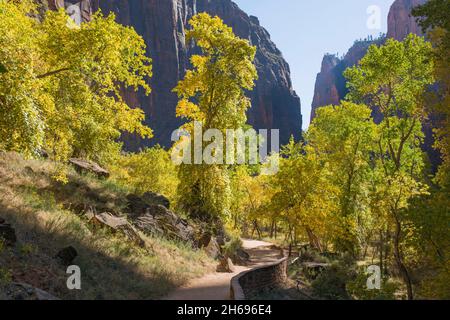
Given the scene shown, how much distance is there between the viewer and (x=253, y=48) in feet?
82.2

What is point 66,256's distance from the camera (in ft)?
37.3

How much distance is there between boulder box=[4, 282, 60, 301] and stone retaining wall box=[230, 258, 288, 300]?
17.0 feet

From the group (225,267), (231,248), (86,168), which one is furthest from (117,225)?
(231,248)

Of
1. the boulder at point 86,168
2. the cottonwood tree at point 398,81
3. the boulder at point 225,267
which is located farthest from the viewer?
the cottonwood tree at point 398,81

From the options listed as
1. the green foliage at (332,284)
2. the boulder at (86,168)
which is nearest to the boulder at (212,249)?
the green foliage at (332,284)

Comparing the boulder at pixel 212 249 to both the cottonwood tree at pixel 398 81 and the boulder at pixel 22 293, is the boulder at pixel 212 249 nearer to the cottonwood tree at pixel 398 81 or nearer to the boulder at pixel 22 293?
the cottonwood tree at pixel 398 81

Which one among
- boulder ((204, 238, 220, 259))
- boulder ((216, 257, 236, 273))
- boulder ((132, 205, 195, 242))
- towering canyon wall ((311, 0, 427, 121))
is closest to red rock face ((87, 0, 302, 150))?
towering canyon wall ((311, 0, 427, 121))

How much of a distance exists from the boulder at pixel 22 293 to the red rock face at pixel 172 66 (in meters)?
102

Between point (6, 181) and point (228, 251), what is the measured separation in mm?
12541

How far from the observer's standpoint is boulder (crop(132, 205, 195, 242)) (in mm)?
18250

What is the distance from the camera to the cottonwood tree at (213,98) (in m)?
24.8
